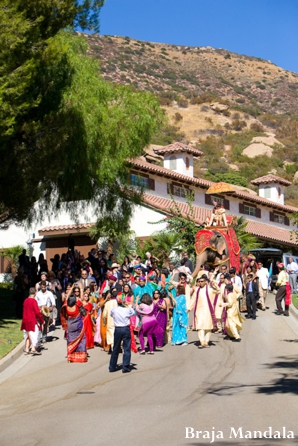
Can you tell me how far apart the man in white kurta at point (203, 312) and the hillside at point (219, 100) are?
56072 mm

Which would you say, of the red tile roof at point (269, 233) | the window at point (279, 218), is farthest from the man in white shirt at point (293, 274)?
the window at point (279, 218)

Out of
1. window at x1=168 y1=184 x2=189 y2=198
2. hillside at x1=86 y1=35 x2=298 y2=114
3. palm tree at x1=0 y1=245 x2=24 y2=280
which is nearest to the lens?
palm tree at x1=0 y1=245 x2=24 y2=280

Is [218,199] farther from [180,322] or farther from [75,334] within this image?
[75,334]

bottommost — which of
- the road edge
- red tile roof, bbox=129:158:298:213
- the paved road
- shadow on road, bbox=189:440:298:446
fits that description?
shadow on road, bbox=189:440:298:446

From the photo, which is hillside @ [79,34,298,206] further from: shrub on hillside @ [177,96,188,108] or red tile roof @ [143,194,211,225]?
red tile roof @ [143,194,211,225]

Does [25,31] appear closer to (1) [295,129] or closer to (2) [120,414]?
(2) [120,414]

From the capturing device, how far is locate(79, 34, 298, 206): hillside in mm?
→ 87250

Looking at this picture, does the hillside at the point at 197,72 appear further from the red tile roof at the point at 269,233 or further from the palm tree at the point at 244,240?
the palm tree at the point at 244,240

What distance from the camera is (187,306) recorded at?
1805 centimetres

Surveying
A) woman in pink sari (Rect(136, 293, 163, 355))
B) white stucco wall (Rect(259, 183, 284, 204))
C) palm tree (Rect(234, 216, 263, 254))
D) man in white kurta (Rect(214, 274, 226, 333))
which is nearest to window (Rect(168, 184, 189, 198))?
palm tree (Rect(234, 216, 263, 254))

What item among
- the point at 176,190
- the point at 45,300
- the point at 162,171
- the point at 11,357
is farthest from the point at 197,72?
the point at 11,357

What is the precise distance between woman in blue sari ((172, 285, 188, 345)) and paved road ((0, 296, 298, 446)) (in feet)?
1.20

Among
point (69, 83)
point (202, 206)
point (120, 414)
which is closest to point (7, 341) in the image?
point (120, 414)

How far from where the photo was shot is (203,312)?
17.2m
